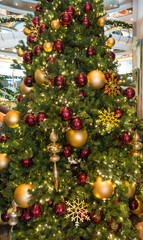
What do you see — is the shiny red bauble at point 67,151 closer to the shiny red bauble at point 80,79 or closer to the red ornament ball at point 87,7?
the shiny red bauble at point 80,79

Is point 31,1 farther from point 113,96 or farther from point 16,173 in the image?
point 16,173

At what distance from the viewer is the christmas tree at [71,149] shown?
1.32 m

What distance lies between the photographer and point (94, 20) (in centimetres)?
194

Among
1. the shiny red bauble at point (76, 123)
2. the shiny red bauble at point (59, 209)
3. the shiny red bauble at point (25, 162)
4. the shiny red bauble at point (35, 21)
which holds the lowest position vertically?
the shiny red bauble at point (59, 209)

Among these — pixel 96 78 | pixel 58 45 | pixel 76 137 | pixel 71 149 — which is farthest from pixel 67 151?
pixel 58 45

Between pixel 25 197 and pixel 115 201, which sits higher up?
pixel 25 197

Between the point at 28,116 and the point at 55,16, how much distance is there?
117 cm

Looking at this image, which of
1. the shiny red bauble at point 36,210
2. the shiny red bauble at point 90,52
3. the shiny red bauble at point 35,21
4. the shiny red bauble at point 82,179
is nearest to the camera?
the shiny red bauble at point 36,210

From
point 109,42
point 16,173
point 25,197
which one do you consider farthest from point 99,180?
point 109,42

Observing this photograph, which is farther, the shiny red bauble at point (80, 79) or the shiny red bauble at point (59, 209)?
the shiny red bauble at point (80, 79)

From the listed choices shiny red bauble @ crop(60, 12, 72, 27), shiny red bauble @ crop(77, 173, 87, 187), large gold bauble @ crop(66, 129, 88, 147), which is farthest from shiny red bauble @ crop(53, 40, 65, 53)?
shiny red bauble @ crop(77, 173, 87, 187)

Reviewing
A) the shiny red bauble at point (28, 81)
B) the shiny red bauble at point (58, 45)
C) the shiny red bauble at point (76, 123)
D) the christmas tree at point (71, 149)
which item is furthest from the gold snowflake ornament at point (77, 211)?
the shiny red bauble at point (58, 45)

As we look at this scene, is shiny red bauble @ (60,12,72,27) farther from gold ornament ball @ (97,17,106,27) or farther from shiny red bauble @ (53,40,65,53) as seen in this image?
gold ornament ball @ (97,17,106,27)

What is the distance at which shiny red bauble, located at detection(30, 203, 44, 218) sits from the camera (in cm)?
124
